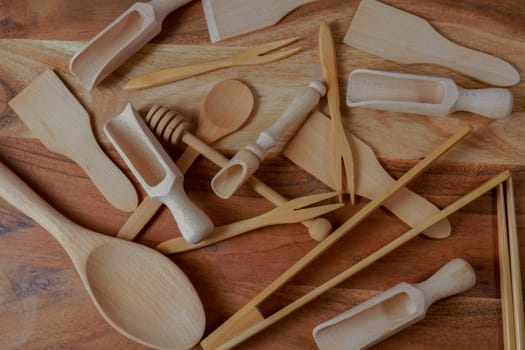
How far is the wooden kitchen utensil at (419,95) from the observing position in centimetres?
85

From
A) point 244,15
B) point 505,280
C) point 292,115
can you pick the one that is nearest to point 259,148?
point 292,115

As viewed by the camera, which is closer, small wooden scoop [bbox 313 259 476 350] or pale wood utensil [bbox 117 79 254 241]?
small wooden scoop [bbox 313 259 476 350]

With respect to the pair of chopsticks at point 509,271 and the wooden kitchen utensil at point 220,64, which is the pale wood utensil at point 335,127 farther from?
the pair of chopsticks at point 509,271

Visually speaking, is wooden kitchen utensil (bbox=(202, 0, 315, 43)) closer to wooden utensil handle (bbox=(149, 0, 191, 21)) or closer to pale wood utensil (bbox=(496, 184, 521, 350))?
wooden utensil handle (bbox=(149, 0, 191, 21))

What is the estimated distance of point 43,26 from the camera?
968 mm

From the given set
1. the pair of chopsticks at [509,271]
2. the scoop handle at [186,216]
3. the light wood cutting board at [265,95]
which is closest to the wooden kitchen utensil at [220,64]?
the light wood cutting board at [265,95]

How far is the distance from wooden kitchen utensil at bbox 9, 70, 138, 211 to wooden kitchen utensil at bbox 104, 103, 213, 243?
0.06 meters

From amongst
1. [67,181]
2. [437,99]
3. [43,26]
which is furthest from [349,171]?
[43,26]

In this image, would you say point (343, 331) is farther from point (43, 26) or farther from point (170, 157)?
point (43, 26)

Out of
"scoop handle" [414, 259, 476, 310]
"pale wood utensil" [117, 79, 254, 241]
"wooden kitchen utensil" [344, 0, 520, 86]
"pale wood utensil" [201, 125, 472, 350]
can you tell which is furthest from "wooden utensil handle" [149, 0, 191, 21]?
"scoop handle" [414, 259, 476, 310]

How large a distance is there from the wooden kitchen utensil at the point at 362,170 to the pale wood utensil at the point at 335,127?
0.04 feet

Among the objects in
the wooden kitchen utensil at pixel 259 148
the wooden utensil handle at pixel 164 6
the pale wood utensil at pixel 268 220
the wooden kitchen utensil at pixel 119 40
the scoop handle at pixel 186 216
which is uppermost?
the wooden utensil handle at pixel 164 6

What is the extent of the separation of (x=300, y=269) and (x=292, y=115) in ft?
0.65

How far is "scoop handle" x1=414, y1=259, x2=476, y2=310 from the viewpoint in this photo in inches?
31.7
